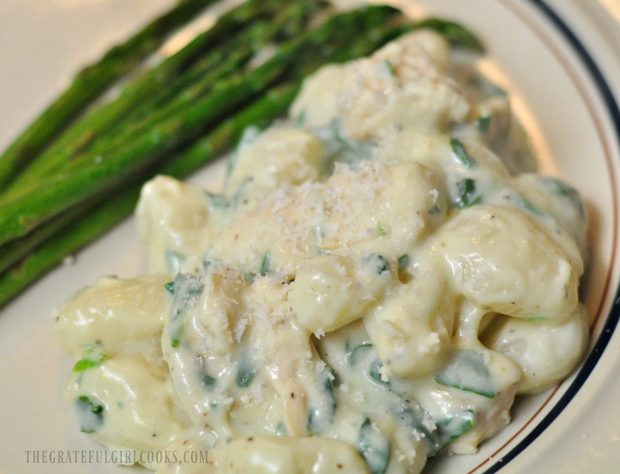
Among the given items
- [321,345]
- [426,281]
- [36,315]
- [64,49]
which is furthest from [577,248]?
[64,49]

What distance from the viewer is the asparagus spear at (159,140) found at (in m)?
2.91

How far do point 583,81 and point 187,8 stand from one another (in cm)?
189

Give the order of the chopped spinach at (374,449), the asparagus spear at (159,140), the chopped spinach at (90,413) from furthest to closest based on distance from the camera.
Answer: the asparagus spear at (159,140)
the chopped spinach at (90,413)
the chopped spinach at (374,449)

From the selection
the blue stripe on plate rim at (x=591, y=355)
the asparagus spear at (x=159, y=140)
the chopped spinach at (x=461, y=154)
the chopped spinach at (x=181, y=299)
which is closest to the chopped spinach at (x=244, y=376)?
the chopped spinach at (x=181, y=299)

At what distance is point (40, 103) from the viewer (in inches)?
141

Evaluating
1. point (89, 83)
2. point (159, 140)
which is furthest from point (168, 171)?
point (89, 83)

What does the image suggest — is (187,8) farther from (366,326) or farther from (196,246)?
(366,326)

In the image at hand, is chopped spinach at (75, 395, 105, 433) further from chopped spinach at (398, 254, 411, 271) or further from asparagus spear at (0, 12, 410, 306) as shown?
chopped spinach at (398, 254, 411, 271)

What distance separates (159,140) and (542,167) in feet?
5.03

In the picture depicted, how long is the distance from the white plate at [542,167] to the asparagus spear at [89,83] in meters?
0.14

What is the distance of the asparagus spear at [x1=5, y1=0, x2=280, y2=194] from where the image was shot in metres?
3.25

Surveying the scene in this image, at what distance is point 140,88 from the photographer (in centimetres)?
347

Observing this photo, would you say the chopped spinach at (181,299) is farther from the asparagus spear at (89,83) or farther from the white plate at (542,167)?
the asparagus spear at (89,83)

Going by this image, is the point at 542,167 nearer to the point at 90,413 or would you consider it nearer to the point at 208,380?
the point at 208,380
